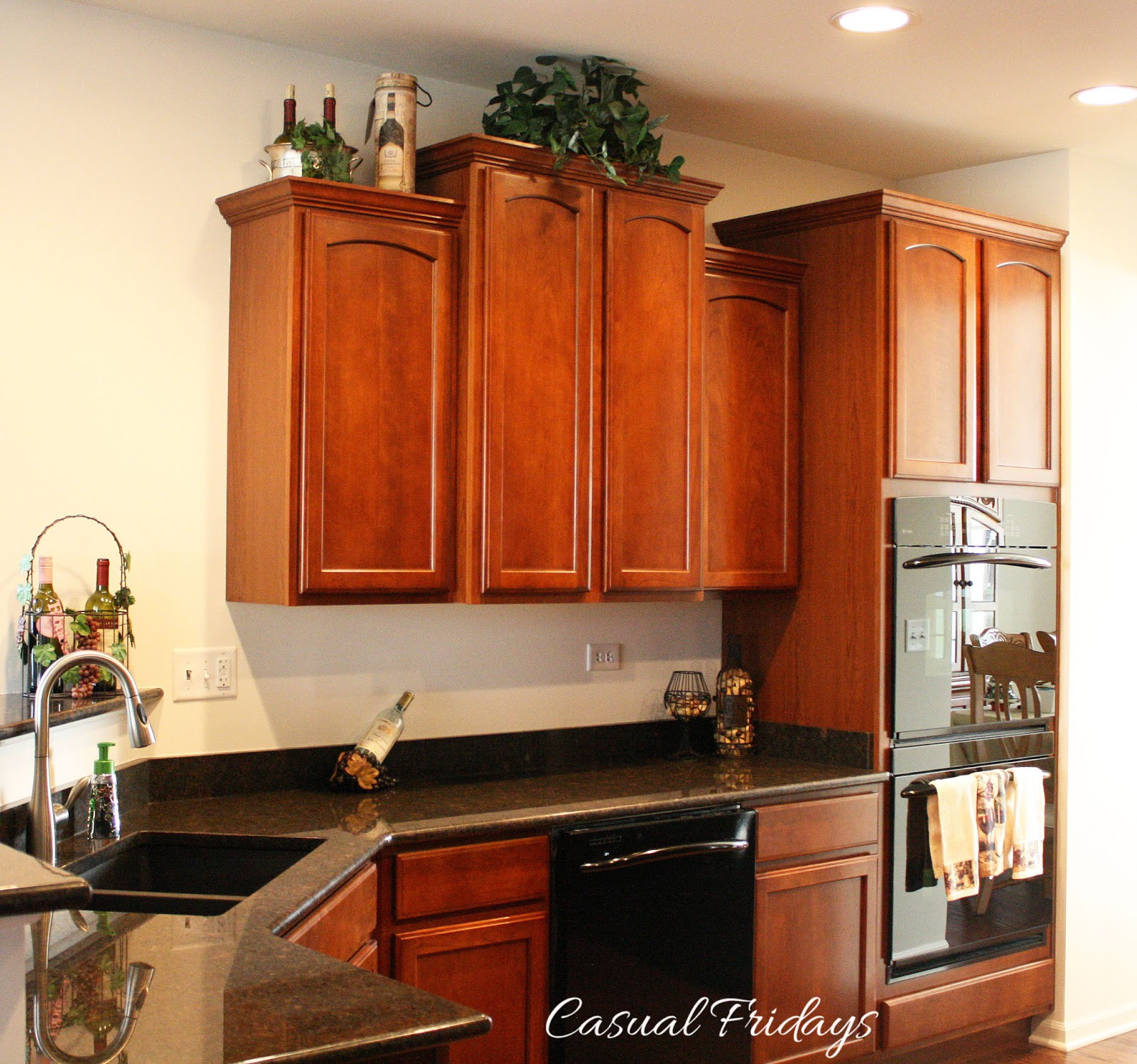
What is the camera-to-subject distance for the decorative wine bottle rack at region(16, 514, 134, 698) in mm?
2516

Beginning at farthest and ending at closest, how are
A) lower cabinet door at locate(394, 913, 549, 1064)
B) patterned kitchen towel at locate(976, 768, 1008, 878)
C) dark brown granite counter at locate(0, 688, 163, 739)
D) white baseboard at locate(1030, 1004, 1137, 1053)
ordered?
1. white baseboard at locate(1030, 1004, 1137, 1053)
2. patterned kitchen towel at locate(976, 768, 1008, 878)
3. lower cabinet door at locate(394, 913, 549, 1064)
4. dark brown granite counter at locate(0, 688, 163, 739)

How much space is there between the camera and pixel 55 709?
2.40 m

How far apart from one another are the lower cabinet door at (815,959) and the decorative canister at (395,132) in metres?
1.89

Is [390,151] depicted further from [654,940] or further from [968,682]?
[968,682]

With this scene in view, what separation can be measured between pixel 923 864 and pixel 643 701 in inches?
34.6

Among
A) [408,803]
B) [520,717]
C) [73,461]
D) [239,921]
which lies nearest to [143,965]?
[239,921]

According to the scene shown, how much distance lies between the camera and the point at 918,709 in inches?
134

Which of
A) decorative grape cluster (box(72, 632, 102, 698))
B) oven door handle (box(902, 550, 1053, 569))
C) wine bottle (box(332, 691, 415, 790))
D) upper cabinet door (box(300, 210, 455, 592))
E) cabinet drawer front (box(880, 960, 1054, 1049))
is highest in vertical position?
upper cabinet door (box(300, 210, 455, 592))

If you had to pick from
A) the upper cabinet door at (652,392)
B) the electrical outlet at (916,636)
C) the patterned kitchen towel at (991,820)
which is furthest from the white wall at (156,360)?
the patterned kitchen towel at (991,820)

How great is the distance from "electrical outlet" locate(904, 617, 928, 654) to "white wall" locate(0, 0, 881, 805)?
1207 mm

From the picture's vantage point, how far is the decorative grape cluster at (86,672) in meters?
2.53

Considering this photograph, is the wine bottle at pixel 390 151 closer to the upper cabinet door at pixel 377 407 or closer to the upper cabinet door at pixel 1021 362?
the upper cabinet door at pixel 377 407

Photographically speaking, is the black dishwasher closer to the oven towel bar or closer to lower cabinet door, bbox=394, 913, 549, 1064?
lower cabinet door, bbox=394, 913, 549, 1064

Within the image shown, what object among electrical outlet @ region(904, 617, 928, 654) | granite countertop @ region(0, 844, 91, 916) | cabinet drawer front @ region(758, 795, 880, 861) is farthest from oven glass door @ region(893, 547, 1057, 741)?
granite countertop @ region(0, 844, 91, 916)
